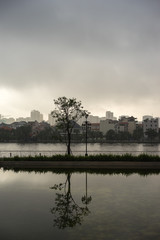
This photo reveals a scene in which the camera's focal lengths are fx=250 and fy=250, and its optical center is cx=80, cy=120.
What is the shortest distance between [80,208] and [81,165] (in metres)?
14.9

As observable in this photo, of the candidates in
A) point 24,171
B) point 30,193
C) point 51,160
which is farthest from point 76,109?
point 30,193

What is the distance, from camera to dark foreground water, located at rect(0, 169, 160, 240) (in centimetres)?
1109

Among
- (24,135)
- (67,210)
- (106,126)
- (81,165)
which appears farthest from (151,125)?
(67,210)

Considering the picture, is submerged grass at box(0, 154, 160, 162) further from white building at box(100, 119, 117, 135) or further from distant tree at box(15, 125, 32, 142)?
white building at box(100, 119, 117, 135)

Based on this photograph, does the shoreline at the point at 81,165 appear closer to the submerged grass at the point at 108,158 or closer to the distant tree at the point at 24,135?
the submerged grass at the point at 108,158

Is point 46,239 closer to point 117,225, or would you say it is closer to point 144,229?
point 117,225

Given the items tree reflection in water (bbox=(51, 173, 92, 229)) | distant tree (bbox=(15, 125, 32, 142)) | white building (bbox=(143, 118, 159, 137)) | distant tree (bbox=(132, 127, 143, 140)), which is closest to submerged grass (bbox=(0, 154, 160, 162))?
tree reflection in water (bbox=(51, 173, 92, 229))

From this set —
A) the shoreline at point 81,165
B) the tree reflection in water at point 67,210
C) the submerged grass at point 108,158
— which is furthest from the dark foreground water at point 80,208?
the submerged grass at point 108,158

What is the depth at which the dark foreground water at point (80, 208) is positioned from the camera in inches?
437

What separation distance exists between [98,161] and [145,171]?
19.5ft

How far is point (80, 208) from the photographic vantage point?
1442 cm

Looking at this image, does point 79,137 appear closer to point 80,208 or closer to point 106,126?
point 106,126

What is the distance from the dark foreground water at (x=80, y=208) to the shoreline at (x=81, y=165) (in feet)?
18.3

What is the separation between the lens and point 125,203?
15.1 meters
